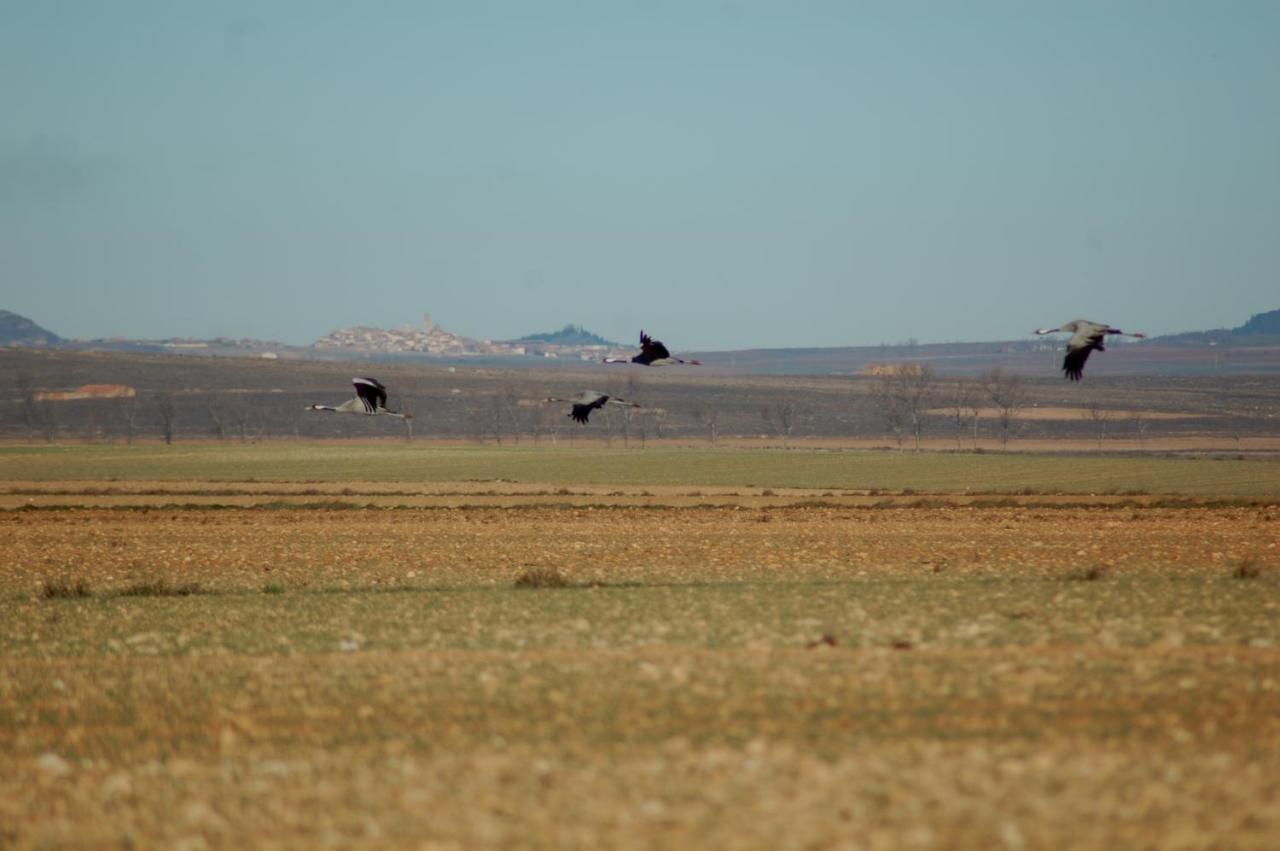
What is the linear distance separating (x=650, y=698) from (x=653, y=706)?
0.34 meters

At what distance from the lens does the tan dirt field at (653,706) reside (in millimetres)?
7594

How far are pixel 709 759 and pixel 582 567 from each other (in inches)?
617

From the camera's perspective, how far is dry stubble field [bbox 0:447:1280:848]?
763cm

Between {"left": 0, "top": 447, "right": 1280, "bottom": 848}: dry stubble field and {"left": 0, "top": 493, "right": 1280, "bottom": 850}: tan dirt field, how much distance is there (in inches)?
1.4

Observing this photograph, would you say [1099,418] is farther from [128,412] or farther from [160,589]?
[160,589]

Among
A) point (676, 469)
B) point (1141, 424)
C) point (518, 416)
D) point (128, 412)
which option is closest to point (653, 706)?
point (676, 469)

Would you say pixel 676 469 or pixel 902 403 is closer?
pixel 676 469

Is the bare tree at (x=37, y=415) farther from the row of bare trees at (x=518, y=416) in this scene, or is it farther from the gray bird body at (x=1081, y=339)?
the gray bird body at (x=1081, y=339)

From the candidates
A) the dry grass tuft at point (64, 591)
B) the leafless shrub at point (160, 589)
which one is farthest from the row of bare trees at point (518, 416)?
the dry grass tuft at point (64, 591)

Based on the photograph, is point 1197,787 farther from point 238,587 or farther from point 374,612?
point 238,587

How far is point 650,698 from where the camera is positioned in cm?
1091

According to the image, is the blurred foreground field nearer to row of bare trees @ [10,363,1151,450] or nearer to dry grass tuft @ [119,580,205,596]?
row of bare trees @ [10,363,1151,450]

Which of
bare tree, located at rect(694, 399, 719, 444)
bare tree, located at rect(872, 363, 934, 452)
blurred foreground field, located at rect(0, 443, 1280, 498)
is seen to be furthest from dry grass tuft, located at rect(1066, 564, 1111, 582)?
bare tree, located at rect(694, 399, 719, 444)

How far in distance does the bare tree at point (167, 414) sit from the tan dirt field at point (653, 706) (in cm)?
12904
